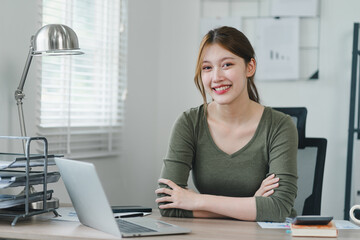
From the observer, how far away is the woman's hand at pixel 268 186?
1794 millimetres

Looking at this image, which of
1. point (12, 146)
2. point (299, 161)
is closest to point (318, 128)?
point (299, 161)

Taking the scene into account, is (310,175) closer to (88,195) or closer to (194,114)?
(194,114)

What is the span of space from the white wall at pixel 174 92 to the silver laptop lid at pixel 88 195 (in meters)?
1.48

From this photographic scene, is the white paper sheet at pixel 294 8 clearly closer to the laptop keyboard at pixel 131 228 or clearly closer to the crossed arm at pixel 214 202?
the crossed arm at pixel 214 202

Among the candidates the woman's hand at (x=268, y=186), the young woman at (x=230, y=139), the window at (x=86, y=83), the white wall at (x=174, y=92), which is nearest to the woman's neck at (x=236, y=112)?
the young woman at (x=230, y=139)

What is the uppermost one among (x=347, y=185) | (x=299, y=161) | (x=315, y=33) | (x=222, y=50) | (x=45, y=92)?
(x=315, y=33)

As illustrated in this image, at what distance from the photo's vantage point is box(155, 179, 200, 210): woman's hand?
174 centimetres

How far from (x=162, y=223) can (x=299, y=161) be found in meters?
0.92

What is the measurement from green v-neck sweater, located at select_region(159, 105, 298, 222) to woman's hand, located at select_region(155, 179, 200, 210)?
0.08m

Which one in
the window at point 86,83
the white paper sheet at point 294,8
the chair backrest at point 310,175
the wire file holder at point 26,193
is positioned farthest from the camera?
the white paper sheet at point 294,8

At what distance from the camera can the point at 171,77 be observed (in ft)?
12.3

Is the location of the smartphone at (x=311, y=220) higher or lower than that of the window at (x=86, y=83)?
lower

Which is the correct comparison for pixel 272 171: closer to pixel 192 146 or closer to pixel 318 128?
pixel 192 146

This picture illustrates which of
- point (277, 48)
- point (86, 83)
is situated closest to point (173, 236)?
point (86, 83)
